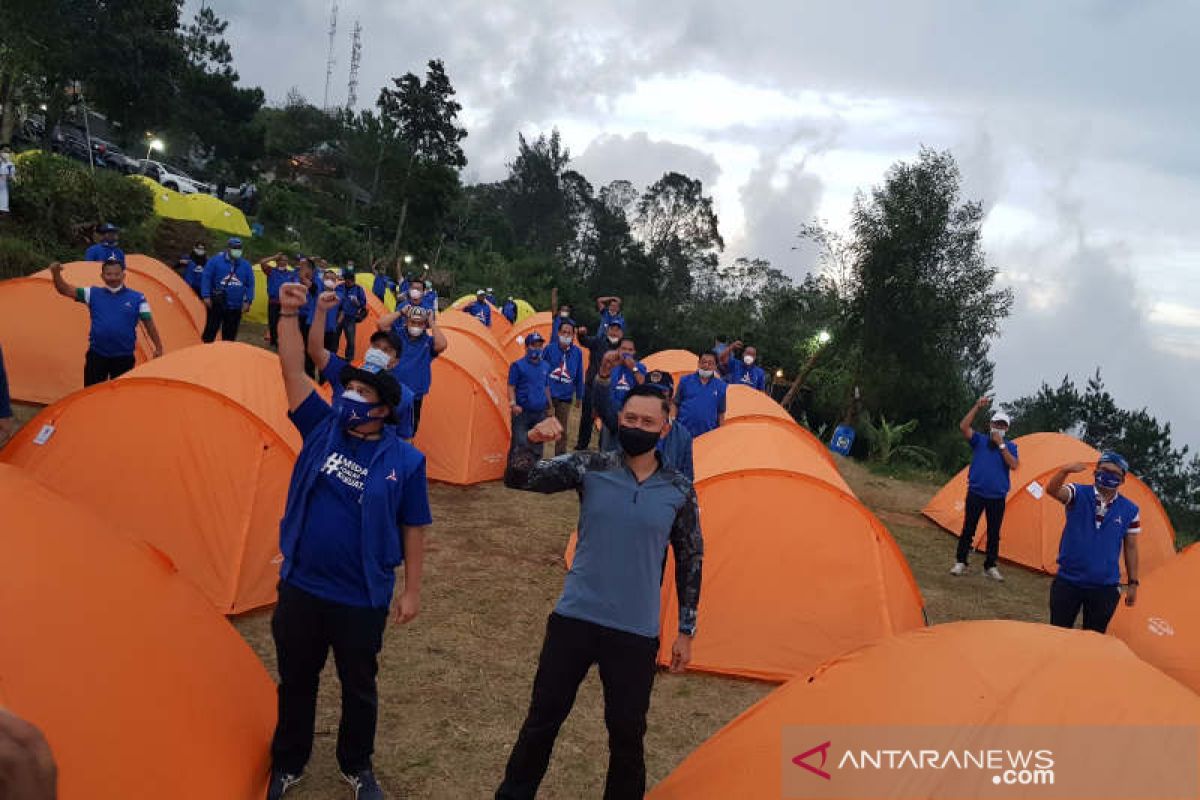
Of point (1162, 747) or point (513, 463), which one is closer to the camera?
point (1162, 747)

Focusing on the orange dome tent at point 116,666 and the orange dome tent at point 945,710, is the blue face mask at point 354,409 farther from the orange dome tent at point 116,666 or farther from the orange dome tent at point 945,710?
the orange dome tent at point 945,710

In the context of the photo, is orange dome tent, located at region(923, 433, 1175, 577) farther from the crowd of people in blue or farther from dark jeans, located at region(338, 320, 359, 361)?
dark jeans, located at region(338, 320, 359, 361)

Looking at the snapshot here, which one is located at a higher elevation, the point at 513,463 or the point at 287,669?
the point at 513,463

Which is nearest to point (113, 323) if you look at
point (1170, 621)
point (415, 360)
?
point (415, 360)

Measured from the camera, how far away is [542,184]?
6325cm

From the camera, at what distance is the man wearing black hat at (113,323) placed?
7582 mm

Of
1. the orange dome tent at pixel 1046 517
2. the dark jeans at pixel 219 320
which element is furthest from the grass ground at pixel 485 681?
the dark jeans at pixel 219 320

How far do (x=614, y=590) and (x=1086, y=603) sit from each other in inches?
198

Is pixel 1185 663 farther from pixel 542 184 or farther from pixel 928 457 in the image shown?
pixel 542 184

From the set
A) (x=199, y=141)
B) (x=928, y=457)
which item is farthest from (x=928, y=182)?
(x=199, y=141)

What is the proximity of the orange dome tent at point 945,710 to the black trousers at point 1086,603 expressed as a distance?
317 cm

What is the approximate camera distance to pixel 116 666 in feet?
10.4

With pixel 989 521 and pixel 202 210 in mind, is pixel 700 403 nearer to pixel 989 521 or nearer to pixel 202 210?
pixel 989 521

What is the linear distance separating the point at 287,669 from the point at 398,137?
1747 inches
